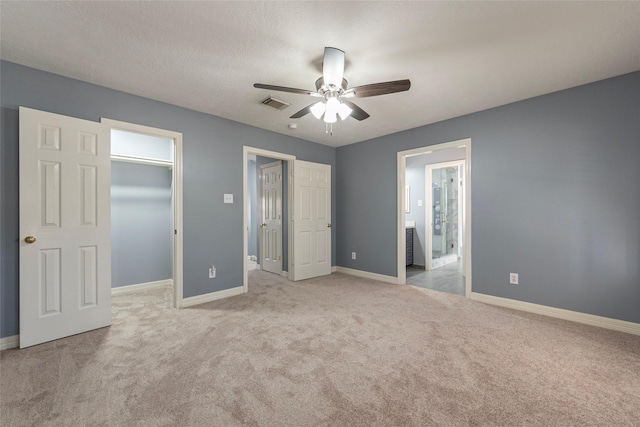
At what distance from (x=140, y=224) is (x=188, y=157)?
4.98 ft

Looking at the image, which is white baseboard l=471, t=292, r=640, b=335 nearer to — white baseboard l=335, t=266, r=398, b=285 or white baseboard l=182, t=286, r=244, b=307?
white baseboard l=335, t=266, r=398, b=285

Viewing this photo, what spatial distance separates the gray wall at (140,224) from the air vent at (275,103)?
2281mm

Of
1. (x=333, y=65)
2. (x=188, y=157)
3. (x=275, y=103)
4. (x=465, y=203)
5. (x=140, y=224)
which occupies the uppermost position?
(x=275, y=103)

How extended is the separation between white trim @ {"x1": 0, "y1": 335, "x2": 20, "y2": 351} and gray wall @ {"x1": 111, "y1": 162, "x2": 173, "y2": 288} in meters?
1.50

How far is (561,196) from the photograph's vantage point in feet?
9.71

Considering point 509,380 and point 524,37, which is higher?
point 524,37

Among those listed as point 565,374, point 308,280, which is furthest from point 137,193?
point 565,374

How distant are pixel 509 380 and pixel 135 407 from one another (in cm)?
244

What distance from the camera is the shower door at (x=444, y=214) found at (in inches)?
219

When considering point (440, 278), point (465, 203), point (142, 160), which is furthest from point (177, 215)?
point (440, 278)

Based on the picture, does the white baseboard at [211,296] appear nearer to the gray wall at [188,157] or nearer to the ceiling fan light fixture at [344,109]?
the gray wall at [188,157]

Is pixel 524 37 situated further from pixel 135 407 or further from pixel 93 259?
pixel 93 259

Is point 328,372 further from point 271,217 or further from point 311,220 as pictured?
point 271,217

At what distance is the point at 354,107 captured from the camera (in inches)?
96.5
